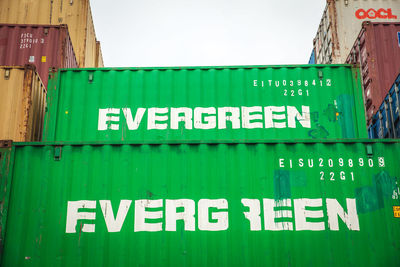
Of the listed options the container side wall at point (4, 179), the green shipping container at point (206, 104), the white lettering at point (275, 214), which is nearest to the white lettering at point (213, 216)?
the white lettering at point (275, 214)

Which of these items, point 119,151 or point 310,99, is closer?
point 119,151

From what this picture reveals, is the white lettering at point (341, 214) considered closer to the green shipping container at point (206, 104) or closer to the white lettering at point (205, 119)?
the green shipping container at point (206, 104)

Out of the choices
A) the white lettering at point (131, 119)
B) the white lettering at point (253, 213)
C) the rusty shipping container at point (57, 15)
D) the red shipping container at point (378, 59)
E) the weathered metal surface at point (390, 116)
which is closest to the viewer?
the white lettering at point (253, 213)

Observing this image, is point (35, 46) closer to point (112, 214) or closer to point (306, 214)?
point (112, 214)

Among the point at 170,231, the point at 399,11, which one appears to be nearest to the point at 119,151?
the point at 170,231

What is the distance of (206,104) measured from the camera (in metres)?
8.98

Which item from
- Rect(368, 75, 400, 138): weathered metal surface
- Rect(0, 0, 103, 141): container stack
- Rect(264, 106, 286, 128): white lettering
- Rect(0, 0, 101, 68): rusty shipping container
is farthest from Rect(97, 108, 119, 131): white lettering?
Rect(368, 75, 400, 138): weathered metal surface

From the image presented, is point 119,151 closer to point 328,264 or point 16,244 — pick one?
point 16,244

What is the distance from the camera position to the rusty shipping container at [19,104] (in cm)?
870

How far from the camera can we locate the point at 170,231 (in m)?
6.77

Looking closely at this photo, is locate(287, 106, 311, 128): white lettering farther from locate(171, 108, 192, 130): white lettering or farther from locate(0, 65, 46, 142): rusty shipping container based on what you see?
locate(0, 65, 46, 142): rusty shipping container

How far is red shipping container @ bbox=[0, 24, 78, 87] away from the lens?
1215cm

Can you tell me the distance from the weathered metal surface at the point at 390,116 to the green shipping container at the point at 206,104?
4.80 ft

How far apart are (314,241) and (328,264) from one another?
39 cm
